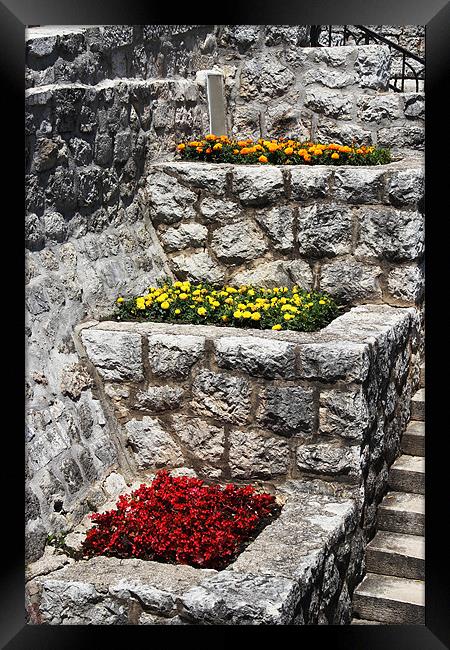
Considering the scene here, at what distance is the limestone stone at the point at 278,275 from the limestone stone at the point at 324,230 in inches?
4.9

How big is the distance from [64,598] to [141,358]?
1546 mm

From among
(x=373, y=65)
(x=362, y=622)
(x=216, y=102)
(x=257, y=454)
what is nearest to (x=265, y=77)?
(x=216, y=102)

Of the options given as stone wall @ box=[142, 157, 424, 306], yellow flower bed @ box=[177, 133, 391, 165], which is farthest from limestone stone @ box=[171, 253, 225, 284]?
yellow flower bed @ box=[177, 133, 391, 165]

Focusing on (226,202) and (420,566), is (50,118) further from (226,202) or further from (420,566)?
(420,566)

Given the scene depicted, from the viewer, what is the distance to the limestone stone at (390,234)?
6332 millimetres

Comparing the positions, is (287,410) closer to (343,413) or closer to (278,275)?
(343,413)

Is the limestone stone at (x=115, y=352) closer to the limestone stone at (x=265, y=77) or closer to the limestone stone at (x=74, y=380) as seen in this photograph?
the limestone stone at (x=74, y=380)

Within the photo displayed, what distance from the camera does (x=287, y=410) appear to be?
5.36 metres

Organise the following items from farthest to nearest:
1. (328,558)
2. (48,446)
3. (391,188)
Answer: (391,188), (48,446), (328,558)

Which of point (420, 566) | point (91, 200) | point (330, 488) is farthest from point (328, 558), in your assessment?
point (91, 200)

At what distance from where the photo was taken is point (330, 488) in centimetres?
536

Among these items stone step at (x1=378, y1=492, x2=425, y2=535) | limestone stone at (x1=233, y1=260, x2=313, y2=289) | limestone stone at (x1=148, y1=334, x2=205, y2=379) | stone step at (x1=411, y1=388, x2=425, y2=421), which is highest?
limestone stone at (x1=233, y1=260, x2=313, y2=289)

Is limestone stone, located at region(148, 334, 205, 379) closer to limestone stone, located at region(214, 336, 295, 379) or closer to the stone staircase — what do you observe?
limestone stone, located at region(214, 336, 295, 379)

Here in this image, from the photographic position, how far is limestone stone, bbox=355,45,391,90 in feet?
25.1
